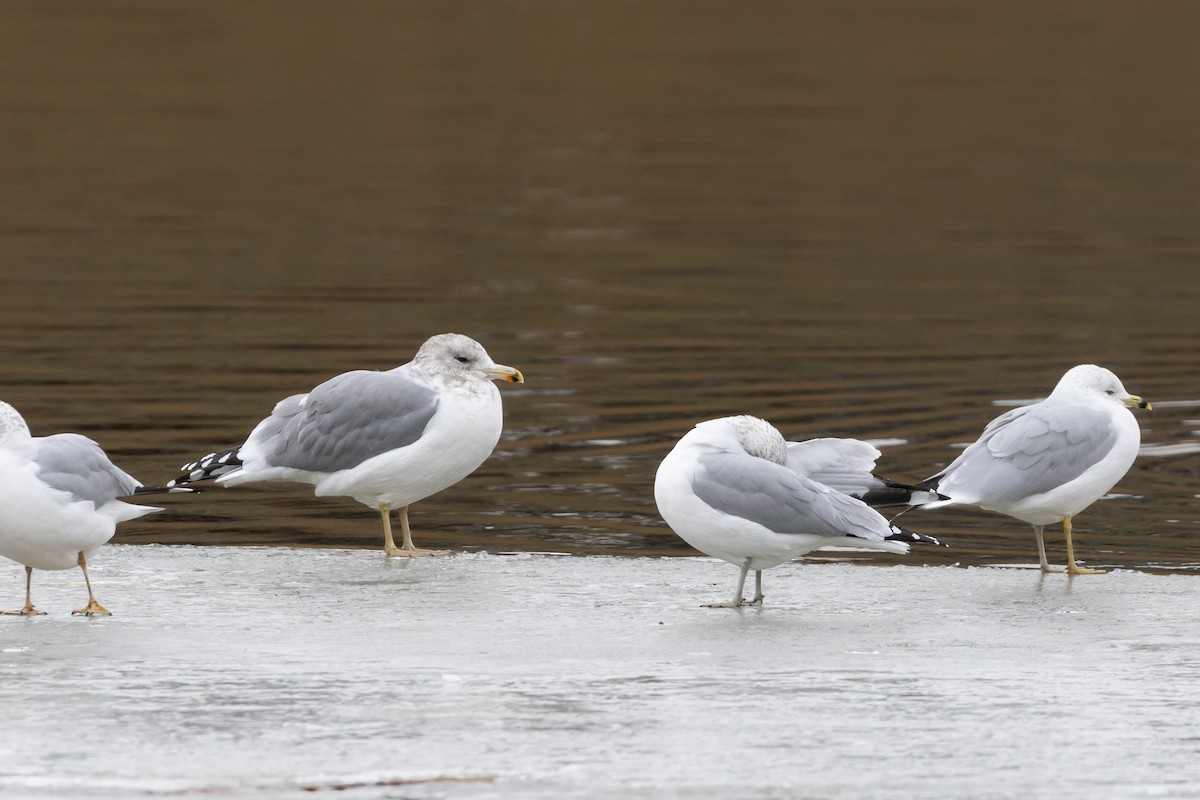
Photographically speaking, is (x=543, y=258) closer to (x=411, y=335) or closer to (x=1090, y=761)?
(x=411, y=335)

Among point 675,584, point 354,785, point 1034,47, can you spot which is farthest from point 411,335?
point 1034,47

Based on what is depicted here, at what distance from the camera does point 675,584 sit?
8234mm

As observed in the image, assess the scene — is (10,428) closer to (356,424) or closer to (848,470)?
(356,424)

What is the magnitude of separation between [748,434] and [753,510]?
452mm

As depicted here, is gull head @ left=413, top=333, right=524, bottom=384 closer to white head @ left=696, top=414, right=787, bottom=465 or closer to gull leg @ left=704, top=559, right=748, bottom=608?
white head @ left=696, top=414, right=787, bottom=465

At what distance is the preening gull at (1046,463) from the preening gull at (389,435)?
2.00 m

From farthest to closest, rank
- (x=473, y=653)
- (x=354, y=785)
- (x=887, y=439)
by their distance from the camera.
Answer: (x=887, y=439)
(x=473, y=653)
(x=354, y=785)

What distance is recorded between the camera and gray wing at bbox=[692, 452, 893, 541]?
7.50 metres

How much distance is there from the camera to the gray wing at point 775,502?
7.50 meters

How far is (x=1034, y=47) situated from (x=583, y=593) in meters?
47.7

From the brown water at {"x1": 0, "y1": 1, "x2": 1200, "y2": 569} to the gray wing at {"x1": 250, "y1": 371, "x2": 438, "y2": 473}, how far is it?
1.77 m

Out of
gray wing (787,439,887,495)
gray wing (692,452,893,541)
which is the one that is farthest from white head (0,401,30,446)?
gray wing (787,439,887,495)

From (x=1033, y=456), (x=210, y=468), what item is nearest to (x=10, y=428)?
(x=210, y=468)

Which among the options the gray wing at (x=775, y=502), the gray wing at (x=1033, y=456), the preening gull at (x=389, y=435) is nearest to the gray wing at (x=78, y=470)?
the preening gull at (x=389, y=435)
